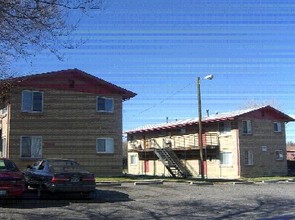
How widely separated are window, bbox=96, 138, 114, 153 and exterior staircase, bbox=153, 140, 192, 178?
42.2ft

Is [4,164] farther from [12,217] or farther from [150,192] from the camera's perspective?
[150,192]

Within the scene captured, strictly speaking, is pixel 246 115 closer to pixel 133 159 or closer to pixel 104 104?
pixel 104 104

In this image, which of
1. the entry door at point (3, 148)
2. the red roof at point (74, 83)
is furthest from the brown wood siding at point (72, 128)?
the entry door at point (3, 148)

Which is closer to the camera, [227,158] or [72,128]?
[72,128]

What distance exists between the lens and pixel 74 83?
99.5ft

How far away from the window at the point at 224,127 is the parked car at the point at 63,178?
25072mm

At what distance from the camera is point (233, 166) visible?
3988 cm

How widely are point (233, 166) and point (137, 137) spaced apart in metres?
16.2

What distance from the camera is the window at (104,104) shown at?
30797mm

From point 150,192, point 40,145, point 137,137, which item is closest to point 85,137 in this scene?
point 40,145

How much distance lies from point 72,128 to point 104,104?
2.74 meters

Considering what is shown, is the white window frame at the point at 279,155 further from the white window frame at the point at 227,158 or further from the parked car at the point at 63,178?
the parked car at the point at 63,178

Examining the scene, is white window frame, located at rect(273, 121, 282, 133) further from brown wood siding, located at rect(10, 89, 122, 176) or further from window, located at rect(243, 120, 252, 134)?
brown wood siding, located at rect(10, 89, 122, 176)

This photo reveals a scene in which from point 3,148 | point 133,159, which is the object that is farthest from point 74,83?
point 133,159
